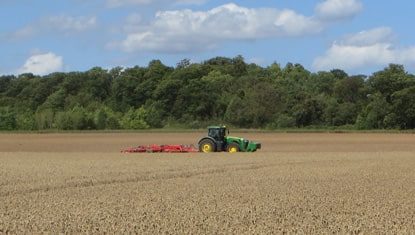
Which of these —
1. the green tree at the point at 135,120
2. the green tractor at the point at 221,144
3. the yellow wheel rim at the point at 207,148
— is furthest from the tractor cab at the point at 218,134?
the green tree at the point at 135,120

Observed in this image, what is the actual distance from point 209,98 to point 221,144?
73.0m

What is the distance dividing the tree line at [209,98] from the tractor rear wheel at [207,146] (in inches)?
1986

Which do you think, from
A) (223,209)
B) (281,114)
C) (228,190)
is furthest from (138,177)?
(281,114)

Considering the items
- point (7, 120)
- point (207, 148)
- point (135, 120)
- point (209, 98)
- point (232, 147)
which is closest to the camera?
point (207, 148)

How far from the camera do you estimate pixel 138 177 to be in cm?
2353

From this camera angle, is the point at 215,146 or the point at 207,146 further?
the point at 215,146

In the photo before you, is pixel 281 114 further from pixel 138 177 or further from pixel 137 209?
pixel 137 209

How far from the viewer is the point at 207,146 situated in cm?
4112

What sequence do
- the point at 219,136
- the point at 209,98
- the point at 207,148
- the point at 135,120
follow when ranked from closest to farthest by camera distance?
the point at 207,148
the point at 219,136
the point at 135,120
the point at 209,98

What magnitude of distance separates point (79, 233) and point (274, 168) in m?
16.9

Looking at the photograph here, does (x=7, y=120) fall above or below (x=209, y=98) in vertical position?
below

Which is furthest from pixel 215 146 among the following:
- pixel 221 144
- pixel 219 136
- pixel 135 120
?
pixel 135 120

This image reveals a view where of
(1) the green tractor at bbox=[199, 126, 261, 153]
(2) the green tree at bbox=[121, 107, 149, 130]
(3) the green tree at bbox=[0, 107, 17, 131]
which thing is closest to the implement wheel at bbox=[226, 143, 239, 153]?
(1) the green tractor at bbox=[199, 126, 261, 153]

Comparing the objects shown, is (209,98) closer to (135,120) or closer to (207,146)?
(135,120)
